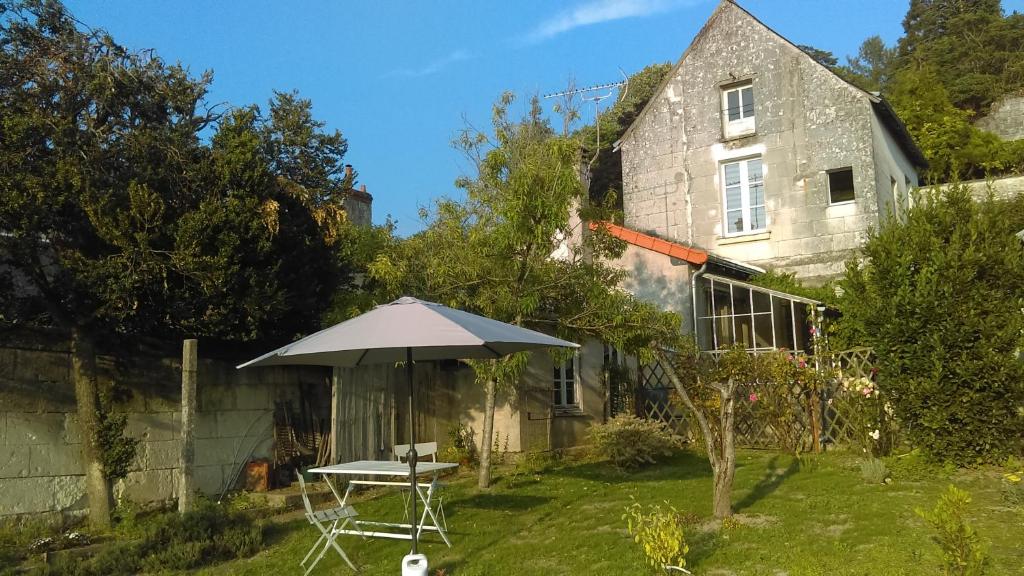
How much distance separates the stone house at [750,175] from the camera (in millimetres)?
18000

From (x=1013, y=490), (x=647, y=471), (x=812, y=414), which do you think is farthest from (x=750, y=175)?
(x=1013, y=490)

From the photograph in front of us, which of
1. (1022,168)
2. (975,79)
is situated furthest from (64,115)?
(975,79)

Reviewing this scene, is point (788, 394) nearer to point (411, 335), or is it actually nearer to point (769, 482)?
point (769, 482)

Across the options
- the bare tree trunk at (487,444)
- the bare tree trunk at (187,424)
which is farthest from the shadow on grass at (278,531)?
the bare tree trunk at (487,444)

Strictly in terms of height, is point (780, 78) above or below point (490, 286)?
above

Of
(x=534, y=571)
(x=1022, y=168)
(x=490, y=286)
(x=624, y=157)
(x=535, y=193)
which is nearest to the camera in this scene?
(x=534, y=571)

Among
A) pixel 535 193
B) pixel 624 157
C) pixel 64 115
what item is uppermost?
pixel 624 157

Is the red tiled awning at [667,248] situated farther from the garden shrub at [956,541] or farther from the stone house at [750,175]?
the garden shrub at [956,541]

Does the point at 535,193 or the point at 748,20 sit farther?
the point at 748,20

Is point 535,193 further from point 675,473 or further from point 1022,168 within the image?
point 1022,168

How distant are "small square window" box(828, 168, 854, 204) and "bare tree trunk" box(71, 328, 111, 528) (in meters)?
16.3

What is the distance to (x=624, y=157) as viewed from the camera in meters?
22.2

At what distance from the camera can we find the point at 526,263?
33.9 feet

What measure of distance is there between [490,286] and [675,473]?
13.3ft
